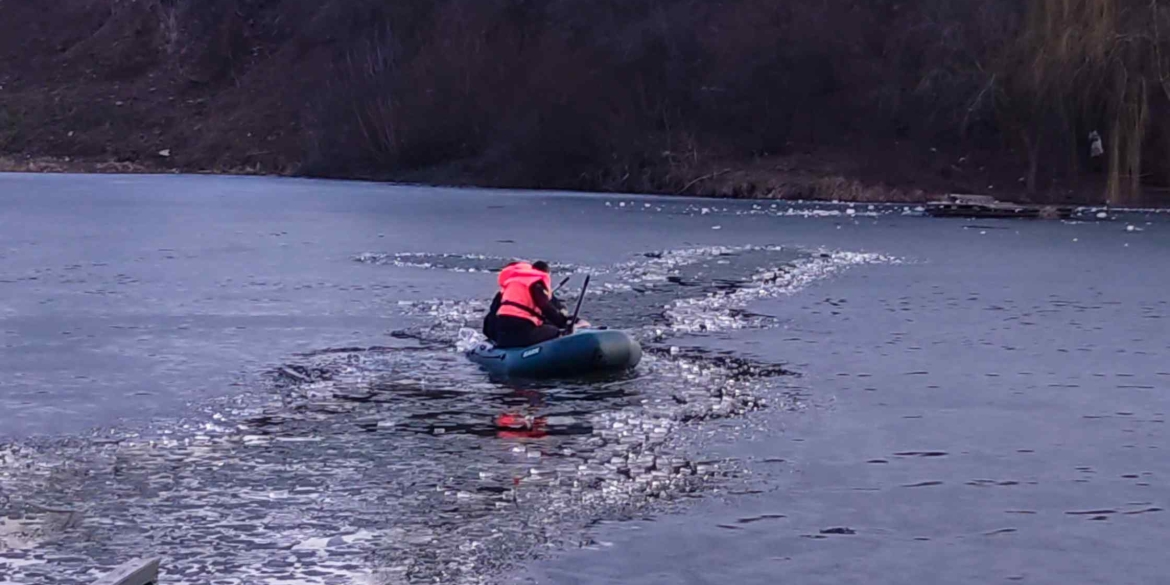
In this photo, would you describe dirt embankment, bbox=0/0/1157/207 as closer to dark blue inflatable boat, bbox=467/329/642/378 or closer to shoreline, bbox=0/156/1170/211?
shoreline, bbox=0/156/1170/211

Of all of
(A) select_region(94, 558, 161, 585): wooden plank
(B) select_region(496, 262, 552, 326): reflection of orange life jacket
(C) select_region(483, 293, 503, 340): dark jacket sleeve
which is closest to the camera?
(A) select_region(94, 558, 161, 585): wooden plank

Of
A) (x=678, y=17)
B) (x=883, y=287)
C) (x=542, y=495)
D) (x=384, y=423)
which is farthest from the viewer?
(x=678, y=17)

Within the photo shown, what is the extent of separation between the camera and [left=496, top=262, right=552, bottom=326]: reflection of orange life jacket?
18000 millimetres

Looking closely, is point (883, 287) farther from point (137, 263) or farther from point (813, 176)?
point (813, 176)

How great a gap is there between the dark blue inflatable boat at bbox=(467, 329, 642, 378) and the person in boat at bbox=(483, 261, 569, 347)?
0.31 meters

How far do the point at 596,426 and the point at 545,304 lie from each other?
10.5 ft

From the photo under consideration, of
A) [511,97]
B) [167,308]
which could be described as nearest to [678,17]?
[511,97]

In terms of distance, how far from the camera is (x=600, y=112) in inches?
2537

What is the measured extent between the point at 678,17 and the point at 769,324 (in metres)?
44.2

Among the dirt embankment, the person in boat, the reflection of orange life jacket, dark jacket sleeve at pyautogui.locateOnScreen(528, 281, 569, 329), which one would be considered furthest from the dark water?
the dirt embankment

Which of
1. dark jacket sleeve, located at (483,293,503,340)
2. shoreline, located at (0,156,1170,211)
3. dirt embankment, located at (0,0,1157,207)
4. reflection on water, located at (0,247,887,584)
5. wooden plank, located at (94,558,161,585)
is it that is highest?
dirt embankment, located at (0,0,1157,207)

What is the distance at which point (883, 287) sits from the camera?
91.6 ft

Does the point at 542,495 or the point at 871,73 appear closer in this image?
the point at 542,495

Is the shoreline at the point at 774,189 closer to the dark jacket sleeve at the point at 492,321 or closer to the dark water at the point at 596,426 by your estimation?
the dark water at the point at 596,426
